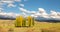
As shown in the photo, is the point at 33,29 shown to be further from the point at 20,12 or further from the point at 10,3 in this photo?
the point at 10,3

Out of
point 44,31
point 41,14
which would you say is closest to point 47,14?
point 41,14

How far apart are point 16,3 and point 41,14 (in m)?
0.83

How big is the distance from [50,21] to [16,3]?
1.15 metres

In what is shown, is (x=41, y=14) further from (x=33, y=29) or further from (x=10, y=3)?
(x=10, y=3)

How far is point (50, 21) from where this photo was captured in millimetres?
4777

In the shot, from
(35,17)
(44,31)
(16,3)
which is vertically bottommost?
(44,31)

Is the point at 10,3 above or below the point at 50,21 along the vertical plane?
above

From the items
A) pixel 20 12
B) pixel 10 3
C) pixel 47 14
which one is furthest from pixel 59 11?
pixel 10 3

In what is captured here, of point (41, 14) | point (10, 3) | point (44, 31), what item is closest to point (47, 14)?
point (41, 14)

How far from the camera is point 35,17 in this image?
4.76 metres

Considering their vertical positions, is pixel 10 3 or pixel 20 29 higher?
pixel 10 3

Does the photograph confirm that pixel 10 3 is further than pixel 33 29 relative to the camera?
Yes

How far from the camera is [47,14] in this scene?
15.8ft

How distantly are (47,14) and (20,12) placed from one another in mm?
807
